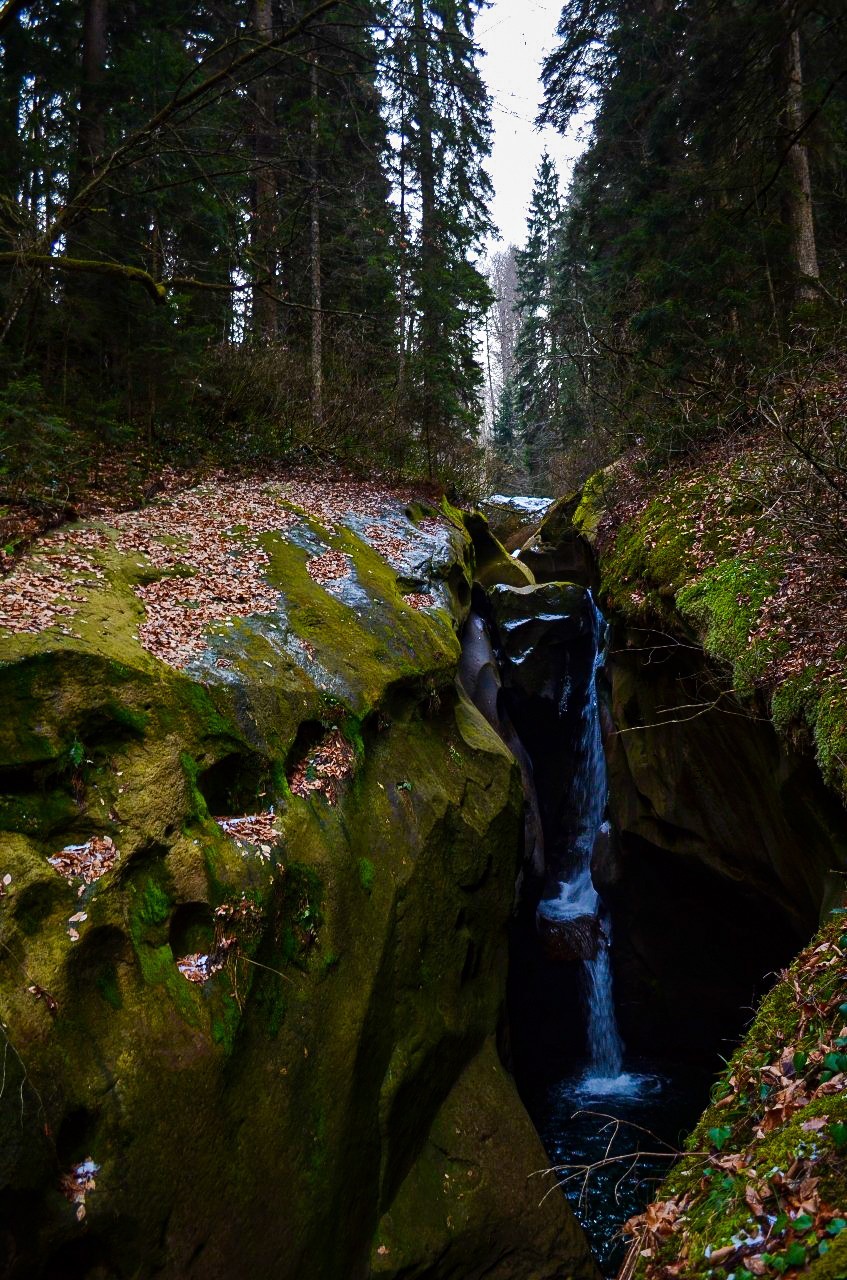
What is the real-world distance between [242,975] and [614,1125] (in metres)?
6.39

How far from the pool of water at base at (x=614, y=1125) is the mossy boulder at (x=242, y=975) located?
1937 millimetres

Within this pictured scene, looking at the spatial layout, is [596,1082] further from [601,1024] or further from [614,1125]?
[614,1125]

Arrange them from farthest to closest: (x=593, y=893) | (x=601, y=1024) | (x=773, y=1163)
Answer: (x=593, y=893) < (x=601, y=1024) < (x=773, y=1163)

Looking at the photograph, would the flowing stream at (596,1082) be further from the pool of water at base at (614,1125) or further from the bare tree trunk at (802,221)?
the bare tree trunk at (802,221)

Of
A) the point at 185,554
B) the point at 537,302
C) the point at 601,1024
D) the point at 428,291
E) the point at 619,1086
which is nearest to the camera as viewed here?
the point at 185,554

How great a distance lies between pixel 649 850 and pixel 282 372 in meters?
12.4

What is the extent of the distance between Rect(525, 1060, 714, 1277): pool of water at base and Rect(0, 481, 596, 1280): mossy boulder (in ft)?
6.35

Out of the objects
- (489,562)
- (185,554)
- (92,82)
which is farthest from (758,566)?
(92,82)

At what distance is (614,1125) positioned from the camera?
8164 millimetres

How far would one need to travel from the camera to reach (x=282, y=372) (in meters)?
14.3

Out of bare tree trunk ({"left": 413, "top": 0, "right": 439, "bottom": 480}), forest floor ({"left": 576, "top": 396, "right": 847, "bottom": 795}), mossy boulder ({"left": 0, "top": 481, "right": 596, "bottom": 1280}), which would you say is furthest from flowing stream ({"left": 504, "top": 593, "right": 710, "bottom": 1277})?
bare tree trunk ({"left": 413, "top": 0, "right": 439, "bottom": 480})

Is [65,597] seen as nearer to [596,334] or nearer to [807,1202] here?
[807,1202]

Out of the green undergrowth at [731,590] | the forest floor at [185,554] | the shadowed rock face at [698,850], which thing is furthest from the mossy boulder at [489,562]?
the green undergrowth at [731,590]

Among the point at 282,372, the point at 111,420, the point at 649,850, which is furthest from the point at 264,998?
the point at 282,372
